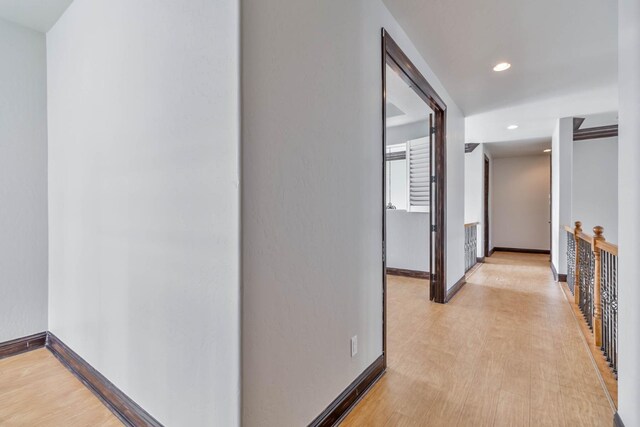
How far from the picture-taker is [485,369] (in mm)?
2143

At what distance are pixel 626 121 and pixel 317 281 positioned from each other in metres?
1.55

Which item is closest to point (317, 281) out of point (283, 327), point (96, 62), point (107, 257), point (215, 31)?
point (283, 327)

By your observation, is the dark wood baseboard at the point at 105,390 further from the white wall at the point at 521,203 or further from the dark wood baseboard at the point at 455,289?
the white wall at the point at 521,203

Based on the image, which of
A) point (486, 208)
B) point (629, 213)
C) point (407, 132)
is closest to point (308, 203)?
point (629, 213)

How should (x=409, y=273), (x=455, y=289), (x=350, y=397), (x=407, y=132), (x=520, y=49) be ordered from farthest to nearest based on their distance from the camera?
(x=407, y=132) < (x=409, y=273) < (x=455, y=289) < (x=520, y=49) < (x=350, y=397)

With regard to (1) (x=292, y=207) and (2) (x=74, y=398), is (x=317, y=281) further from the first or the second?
(2) (x=74, y=398)

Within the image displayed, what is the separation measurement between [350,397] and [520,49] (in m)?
3.02

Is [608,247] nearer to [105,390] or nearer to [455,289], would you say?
[455,289]

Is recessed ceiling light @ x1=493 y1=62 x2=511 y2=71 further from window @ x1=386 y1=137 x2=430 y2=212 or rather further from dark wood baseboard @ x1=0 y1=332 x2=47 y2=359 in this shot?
dark wood baseboard @ x1=0 y1=332 x2=47 y2=359

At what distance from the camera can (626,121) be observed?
1.40 metres

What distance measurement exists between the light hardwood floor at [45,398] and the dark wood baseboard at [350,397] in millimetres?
1042

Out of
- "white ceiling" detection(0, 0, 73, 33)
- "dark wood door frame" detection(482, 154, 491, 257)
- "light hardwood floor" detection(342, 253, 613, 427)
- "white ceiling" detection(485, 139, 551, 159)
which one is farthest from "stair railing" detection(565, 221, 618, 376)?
"white ceiling" detection(0, 0, 73, 33)

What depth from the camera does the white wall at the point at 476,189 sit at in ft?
20.9

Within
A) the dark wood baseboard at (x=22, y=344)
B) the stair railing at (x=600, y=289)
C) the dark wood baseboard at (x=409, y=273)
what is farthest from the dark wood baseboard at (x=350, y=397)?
the dark wood baseboard at (x=409, y=273)
